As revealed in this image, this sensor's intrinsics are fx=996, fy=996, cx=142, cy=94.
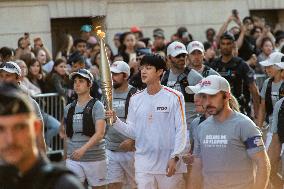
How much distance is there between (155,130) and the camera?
9.92m

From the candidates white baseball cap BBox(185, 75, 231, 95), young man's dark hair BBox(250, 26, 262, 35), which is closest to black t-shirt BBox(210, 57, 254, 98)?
white baseball cap BBox(185, 75, 231, 95)

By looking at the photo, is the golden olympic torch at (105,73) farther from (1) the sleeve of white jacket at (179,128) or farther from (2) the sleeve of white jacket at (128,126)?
(1) the sleeve of white jacket at (179,128)

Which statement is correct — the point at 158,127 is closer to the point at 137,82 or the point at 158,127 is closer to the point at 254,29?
the point at 137,82

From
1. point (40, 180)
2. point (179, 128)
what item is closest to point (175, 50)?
point (179, 128)

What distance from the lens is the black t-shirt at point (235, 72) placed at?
43.1 ft

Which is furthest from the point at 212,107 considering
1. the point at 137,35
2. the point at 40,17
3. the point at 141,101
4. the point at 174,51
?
the point at 40,17

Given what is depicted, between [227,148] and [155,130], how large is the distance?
1906mm

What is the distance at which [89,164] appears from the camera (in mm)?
11359

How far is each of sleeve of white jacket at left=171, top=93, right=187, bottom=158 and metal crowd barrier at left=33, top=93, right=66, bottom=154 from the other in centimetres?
622

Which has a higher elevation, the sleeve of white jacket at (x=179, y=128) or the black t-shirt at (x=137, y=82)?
the black t-shirt at (x=137, y=82)

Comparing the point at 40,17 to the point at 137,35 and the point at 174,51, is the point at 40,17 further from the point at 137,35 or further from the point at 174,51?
the point at 174,51

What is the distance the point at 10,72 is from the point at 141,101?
154 centimetres

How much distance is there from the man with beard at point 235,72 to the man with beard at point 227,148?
4.81 meters

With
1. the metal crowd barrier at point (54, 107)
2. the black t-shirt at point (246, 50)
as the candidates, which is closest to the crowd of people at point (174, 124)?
the metal crowd barrier at point (54, 107)
